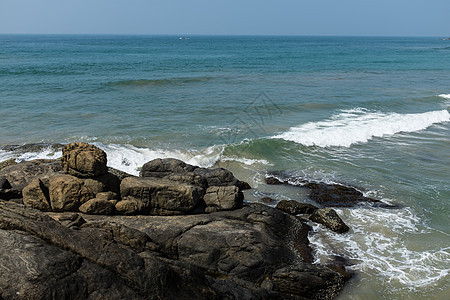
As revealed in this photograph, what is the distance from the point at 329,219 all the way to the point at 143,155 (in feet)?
37.7

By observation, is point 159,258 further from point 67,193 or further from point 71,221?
point 67,193

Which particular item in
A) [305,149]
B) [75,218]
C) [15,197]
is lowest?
[305,149]

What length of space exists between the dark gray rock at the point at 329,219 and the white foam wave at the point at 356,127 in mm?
10343

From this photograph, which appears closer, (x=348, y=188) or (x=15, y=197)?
(x=15, y=197)

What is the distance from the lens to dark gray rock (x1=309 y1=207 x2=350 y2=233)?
1423cm

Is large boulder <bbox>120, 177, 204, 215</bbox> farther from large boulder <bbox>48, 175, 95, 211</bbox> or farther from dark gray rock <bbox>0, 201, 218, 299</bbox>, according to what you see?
dark gray rock <bbox>0, 201, 218, 299</bbox>

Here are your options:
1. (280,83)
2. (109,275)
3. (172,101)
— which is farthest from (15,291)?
(280,83)

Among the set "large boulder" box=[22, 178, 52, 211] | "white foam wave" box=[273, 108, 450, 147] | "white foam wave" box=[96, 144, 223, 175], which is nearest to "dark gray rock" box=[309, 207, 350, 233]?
"white foam wave" box=[96, 144, 223, 175]

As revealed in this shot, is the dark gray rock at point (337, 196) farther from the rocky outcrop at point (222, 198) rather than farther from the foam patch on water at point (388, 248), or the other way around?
the rocky outcrop at point (222, 198)

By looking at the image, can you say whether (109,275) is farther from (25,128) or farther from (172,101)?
(172,101)

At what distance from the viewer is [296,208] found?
15.5 metres

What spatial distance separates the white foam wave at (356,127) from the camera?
1009 inches

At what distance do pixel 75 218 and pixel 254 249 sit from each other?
4.88m

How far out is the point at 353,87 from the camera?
4556 centimetres
